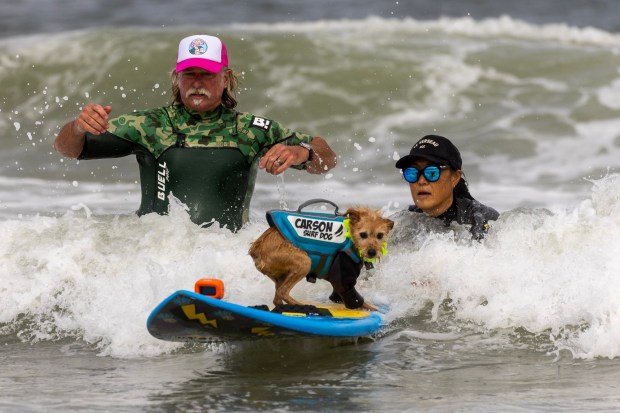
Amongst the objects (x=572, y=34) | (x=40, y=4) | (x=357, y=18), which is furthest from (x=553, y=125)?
(x=40, y=4)

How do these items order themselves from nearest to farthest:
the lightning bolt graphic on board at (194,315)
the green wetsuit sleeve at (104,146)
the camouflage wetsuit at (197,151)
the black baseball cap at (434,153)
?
1. the lightning bolt graphic on board at (194,315)
2. the black baseball cap at (434,153)
3. the green wetsuit sleeve at (104,146)
4. the camouflage wetsuit at (197,151)

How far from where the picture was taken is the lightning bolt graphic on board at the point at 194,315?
16.0 ft

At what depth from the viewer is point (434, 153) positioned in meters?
6.38

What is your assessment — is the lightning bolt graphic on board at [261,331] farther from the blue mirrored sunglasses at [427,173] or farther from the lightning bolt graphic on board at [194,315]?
the blue mirrored sunglasses at [427,173]

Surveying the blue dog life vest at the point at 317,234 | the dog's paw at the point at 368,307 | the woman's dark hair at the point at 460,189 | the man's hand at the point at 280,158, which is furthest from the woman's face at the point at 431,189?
the blue dog life vest at the point at 317,234

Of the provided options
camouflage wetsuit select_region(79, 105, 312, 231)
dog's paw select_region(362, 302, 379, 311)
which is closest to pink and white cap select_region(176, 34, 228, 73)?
camouflage wetsuit select_region(79, 105, 312, 231)

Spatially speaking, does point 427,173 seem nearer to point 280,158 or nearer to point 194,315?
point 280,158

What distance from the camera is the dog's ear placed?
5301 millimetres

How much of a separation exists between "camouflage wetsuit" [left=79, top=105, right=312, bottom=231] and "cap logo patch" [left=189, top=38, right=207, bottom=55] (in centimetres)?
47

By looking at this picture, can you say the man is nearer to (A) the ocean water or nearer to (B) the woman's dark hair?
(A) the ocean water

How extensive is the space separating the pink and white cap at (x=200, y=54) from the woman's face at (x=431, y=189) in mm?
1308

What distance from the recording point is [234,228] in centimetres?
698

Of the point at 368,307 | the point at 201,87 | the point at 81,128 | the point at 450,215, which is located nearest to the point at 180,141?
the point at 201,87

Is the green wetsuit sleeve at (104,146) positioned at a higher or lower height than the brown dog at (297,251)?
higher
